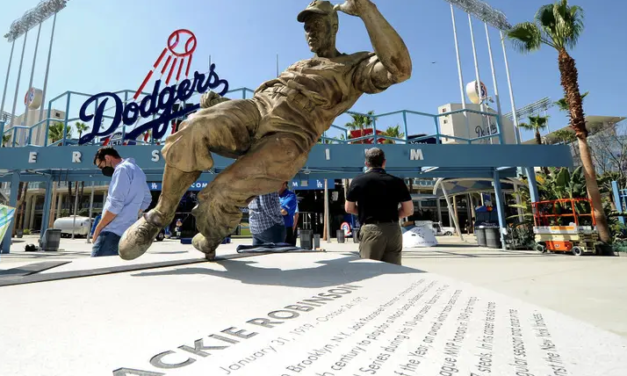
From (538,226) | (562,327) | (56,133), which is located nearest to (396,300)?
(562,327)

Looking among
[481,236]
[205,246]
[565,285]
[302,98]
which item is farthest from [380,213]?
[481,236]

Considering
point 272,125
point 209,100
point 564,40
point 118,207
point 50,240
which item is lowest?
point 50,240

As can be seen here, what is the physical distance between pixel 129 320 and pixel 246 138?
991 mm

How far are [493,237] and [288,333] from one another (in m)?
10.8

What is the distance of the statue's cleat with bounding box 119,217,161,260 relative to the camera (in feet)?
4.67

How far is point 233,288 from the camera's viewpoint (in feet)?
3.38

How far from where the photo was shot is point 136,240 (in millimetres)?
1431

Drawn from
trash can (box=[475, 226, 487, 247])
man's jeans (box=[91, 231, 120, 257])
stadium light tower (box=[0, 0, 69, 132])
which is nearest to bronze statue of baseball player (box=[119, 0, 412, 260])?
man's jeans (box=[91, 231, 120, 257])

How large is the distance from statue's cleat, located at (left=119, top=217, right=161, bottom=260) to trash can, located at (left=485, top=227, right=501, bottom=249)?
10.5 metres

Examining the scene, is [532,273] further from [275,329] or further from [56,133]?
[56,133]

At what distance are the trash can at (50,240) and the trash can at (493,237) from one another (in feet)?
40.3

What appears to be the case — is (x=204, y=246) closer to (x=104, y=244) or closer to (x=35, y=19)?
(x=104, y=244)

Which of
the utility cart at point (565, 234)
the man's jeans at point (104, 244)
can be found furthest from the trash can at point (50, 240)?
the utility cart at point (565, 234)

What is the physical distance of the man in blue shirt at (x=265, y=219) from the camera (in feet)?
10.8
